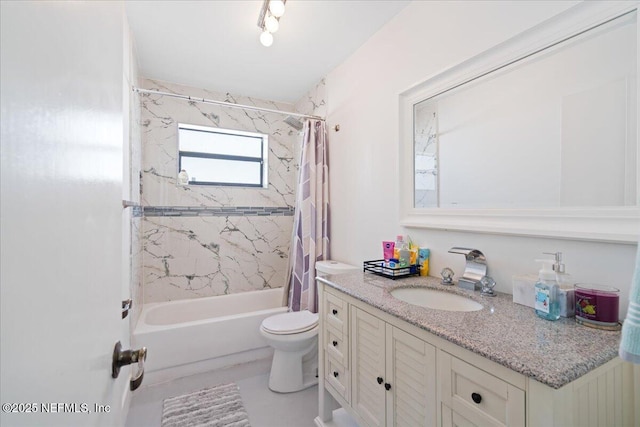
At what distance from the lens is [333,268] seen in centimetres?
230

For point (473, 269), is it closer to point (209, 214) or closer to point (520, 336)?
point (520, 336)

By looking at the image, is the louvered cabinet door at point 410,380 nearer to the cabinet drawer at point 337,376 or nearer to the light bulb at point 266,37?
the cabinet drawer at point 337,376

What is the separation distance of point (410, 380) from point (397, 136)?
1413mm

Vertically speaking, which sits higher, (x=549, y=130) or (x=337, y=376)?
(x=549, y=130)

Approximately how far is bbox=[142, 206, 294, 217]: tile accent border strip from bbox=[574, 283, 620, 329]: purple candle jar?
285 cm

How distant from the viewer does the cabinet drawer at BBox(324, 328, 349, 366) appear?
1.43 metres

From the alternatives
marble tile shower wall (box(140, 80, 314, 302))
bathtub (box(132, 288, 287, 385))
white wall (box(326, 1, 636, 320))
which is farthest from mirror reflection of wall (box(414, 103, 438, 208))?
marble tile shower wall (box(140, 80, 314, 302))

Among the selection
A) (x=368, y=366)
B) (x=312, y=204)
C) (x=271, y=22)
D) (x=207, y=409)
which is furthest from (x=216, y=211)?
(x=368, y=366)

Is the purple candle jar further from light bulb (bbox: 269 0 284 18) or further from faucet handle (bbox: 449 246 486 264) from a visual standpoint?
light bulb (bbox: 269 0 284 18)

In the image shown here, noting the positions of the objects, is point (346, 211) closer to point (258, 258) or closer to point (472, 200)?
point (472, 200)

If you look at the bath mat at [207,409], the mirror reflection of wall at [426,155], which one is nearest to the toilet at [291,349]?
the bath mat at [207,409]

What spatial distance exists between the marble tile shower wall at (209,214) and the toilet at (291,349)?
1158 millimetres

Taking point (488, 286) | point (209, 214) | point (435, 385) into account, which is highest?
point (209, 214)

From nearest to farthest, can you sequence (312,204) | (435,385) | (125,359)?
(125,359) < (435,385) < (312,204)
